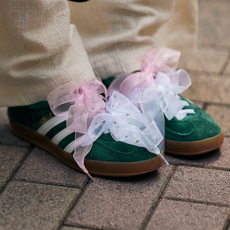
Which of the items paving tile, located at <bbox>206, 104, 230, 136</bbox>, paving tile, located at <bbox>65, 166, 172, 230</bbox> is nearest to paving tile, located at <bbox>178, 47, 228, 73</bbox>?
paving tile, located at <bbox>206, 104, 230, 136</bbox>

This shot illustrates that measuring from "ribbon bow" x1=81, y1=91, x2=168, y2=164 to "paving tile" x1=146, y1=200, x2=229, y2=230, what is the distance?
0.48ft

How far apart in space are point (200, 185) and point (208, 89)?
61 centimetres

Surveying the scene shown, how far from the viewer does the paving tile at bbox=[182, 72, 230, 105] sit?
1.41 m

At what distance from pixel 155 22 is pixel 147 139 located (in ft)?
1.45

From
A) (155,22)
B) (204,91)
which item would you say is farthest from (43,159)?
(204,91)

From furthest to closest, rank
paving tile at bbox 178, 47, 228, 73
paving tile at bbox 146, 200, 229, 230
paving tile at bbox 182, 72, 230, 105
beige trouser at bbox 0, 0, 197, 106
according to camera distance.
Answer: paving tile at bbox 178, 47, 228, 73 < paving tile at bbox 182, 72, 230, 105 < beige trouser at bbox 0, 0, 197, 106 < paving tile at bbox 146, 200, 229, 230

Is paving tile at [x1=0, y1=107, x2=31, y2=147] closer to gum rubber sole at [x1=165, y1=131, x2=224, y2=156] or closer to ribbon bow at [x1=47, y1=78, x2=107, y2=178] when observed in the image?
ribbon bow at [x1=47, y1=78, x2=107, y2=178]

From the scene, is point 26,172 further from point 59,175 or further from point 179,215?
point 179,215

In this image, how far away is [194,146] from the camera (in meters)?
1.03

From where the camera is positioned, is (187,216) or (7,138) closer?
(187,216)

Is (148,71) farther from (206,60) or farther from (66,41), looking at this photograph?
(206,60)

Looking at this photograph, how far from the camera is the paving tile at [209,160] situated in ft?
3.40

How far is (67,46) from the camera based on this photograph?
3.35ft

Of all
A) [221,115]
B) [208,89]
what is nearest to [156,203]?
[221,115]
